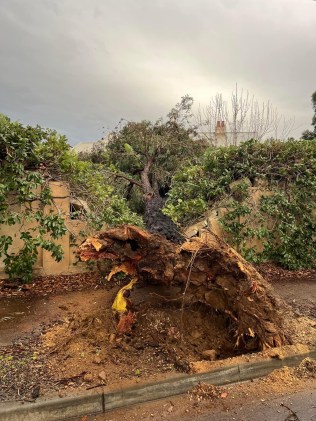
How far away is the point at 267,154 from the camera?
27.8 ft

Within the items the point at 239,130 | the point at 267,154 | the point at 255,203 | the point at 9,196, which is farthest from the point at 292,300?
the point at 239,130

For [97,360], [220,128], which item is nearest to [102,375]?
[97,360]

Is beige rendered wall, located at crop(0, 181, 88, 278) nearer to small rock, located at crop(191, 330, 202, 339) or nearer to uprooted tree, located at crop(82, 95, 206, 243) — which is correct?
small rock, located at crop(191, 330, 202, 339)

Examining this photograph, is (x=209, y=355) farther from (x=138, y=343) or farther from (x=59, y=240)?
(x=59, y=240)

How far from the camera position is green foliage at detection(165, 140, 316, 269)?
7.91 metres

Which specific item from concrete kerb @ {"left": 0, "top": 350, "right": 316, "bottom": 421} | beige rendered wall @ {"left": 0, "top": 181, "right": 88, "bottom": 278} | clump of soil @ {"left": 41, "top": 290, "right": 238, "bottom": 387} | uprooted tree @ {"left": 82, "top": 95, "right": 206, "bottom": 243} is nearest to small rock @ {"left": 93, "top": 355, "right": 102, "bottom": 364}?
clump of soil @ {"left": 41, "top": 290, "right": 238, "bottom": 387}

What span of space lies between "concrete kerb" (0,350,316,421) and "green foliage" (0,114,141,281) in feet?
Answer: 10.2

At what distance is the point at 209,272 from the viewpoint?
4.14 m

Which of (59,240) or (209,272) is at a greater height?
(59,240)

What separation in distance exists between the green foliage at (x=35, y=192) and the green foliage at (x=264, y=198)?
159 centimetres

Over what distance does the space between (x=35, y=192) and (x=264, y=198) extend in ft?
15.3

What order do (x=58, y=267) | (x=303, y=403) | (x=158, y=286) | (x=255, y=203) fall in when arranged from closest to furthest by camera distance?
1. (x=303, y=403)
2. (x=158, y=286)
3. (x=58, y=267)
4. (x=255, y=203)

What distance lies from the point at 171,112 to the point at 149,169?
3.11m

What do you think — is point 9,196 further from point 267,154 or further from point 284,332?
point 267,154
